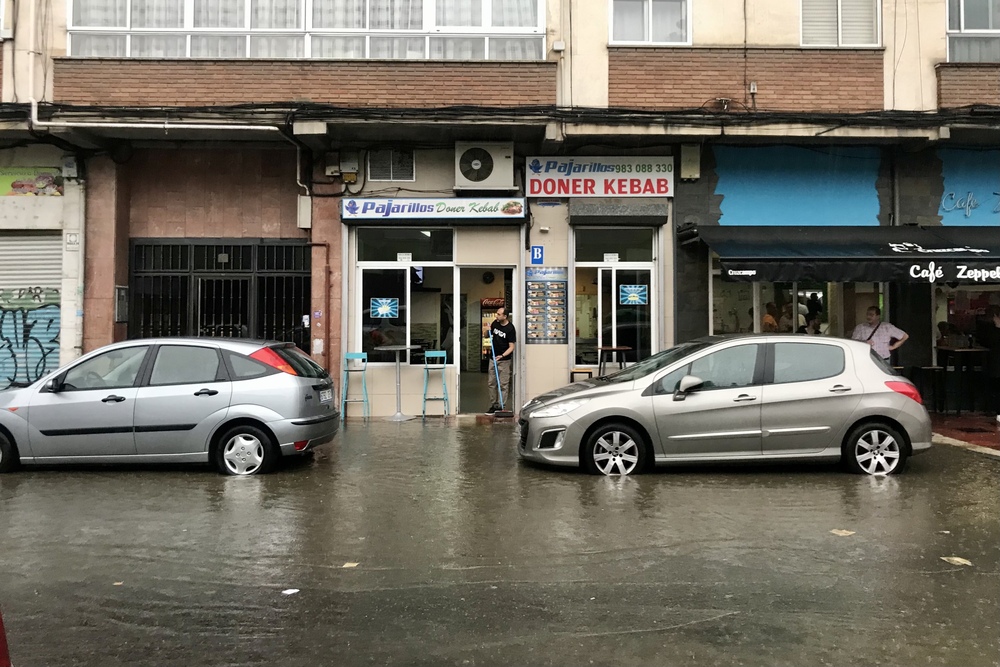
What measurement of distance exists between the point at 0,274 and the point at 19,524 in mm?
8351

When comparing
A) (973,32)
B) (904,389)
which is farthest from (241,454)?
(973,32)

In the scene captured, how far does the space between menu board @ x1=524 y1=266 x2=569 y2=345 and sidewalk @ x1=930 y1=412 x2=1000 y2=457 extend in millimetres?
5689

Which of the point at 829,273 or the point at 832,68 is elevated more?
the point at 832,68

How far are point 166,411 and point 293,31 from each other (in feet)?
22.9

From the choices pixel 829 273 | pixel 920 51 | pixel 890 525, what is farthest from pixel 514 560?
pixel 920 51

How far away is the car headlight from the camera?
7949 millimetres

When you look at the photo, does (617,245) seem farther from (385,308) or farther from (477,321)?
(385,308)

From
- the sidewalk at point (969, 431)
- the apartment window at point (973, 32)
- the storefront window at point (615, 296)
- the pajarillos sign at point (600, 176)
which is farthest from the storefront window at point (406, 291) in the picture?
the apartment window at point (973, 32)

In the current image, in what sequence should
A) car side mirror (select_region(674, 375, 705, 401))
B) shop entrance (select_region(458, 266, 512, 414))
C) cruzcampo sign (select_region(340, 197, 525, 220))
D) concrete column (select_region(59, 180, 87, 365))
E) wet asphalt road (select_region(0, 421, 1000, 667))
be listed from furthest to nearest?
1. shop entrance (select_region(458, 266, 512, 414))
2. concrete column (select_region(59, 180, 87, 365))
3. cruzcampo sign (select_region(340, 197, 525, 220))
4. car side mirror (select_region(674, 375, 705, 401))
5. wet asphalt road (select_region(0, 421, 1000, 667))

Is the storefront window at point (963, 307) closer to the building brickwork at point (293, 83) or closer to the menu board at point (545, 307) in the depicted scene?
the menu board at point (545, 307)

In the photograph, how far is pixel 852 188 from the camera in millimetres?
12734

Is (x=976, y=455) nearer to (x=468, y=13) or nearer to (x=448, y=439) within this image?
(x=448, y=439)

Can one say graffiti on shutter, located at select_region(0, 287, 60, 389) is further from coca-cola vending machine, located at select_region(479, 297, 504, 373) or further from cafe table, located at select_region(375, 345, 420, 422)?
coca-cola vending machine, located at select_region(479, 297, 504, 373)

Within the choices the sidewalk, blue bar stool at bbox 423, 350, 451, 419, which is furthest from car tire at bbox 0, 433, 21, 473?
the sidewalk
